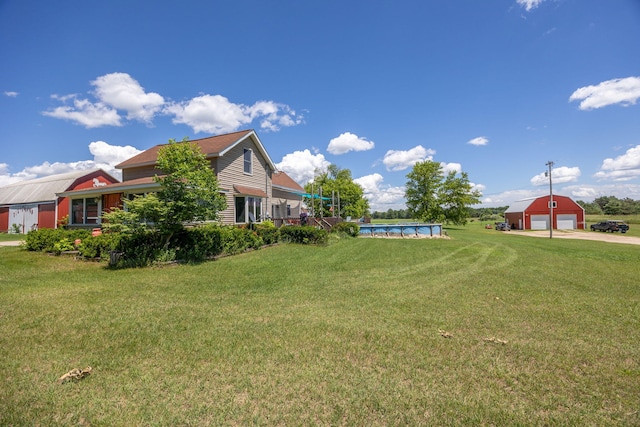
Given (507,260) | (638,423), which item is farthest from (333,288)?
(507,260)

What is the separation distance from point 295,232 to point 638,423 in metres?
13.6

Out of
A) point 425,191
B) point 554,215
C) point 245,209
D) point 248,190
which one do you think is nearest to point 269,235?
point 245,209

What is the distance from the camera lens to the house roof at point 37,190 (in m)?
24.3

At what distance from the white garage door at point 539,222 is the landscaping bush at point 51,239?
172ft

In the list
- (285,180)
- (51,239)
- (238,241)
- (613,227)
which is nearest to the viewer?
(51,239)

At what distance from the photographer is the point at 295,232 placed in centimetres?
1531

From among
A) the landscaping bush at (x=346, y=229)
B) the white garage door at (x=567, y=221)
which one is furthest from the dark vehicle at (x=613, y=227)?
the landscaping bush at (x=346, y=229)

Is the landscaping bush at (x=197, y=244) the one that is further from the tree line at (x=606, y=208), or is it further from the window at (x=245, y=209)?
the tree line at (x=606, y=208)

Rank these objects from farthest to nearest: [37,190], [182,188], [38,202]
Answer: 1. [37,190]
2. [38,202]
3. [182,188]

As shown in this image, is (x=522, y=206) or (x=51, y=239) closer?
(x=51, y=239)

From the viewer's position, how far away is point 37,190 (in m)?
25.8

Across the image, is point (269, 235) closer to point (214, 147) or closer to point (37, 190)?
point (214, 147)

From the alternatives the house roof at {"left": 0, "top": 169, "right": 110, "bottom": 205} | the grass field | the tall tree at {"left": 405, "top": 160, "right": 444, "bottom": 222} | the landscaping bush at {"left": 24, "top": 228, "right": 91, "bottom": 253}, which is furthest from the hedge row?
the tall tree at {"left": 405, "top": 160, "right": 444, "bottom": 222}

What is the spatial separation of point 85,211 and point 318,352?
1949 centimetres
